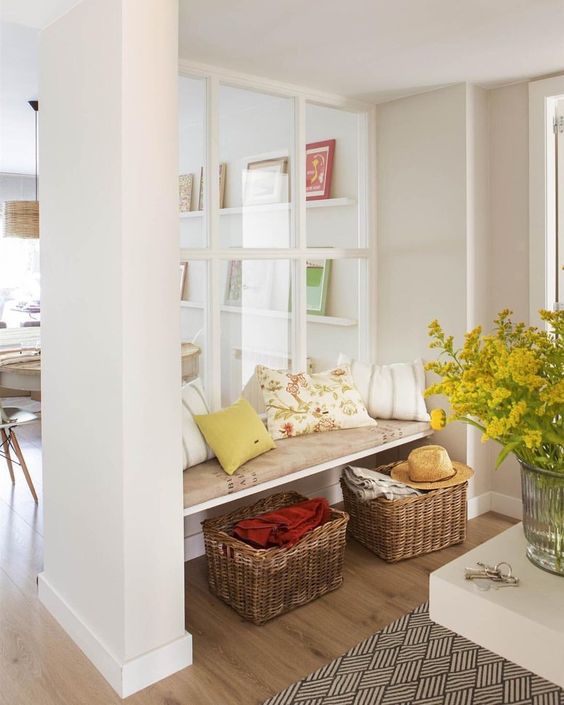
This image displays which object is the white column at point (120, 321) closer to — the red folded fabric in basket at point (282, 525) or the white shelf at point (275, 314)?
the red folded fabric in basket at point (282, 525)

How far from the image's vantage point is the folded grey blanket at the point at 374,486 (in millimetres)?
3225

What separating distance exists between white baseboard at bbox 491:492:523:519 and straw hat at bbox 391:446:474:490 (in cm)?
58

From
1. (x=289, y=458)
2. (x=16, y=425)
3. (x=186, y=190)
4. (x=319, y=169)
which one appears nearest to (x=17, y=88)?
(x=186, y=190)

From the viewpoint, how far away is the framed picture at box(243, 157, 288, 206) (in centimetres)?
337

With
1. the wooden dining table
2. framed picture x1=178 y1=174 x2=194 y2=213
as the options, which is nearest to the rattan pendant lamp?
the wooden dining table

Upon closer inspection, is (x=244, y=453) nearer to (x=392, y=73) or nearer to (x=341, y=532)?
(x=341, y=532)

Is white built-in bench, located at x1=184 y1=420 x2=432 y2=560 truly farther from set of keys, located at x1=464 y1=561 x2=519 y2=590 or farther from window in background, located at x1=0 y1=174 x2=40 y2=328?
window in background, located at x1=0 y1=174 x2=40 y2=328

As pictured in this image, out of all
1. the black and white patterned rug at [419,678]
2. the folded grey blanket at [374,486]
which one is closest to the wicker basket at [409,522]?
the folded grey blanket at [374,486]

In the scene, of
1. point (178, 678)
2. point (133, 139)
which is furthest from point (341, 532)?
point (133, 139)

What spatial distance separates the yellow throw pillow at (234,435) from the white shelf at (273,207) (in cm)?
96

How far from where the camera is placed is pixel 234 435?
2879mm

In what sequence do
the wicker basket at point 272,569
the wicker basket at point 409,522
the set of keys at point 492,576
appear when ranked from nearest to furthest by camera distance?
the set of keys at point 492,576 → the wicker basket at point 272,569 → the wicker basket at point 409,522

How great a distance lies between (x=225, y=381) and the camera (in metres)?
3.35

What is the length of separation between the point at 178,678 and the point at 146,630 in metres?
0.21
